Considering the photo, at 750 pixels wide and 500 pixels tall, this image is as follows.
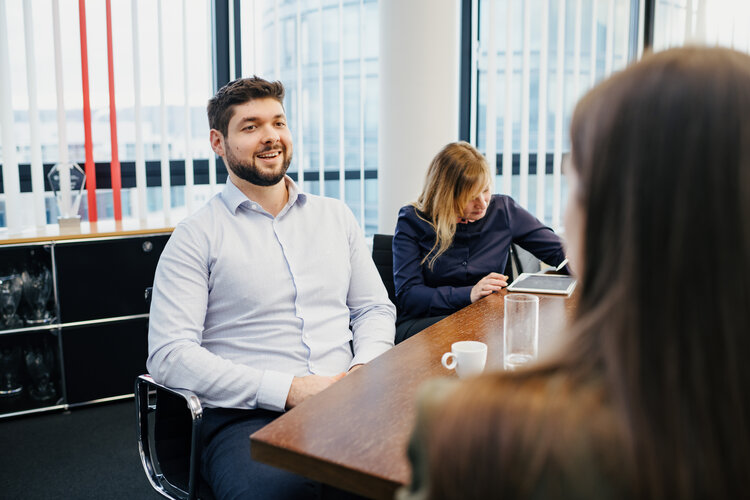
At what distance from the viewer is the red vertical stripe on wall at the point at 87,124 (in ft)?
11.4

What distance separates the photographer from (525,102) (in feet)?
14.5

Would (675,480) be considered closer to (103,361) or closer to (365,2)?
(103,361)

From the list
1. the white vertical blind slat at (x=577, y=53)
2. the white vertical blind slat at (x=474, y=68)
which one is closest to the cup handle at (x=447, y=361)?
the white vertical blind slat at (x=474, y=68)

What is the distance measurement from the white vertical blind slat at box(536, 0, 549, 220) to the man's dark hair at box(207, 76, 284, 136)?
271 cm

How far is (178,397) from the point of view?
1.64m

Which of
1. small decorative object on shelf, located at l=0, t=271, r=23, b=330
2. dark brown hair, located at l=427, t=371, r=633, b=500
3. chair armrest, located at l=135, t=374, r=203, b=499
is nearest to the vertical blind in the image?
small decorative object on shelf, located at l=0, t=271, r=23, b=330

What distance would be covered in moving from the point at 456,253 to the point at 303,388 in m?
1.17

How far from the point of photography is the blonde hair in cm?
263

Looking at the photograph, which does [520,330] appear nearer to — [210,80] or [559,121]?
[210,80]

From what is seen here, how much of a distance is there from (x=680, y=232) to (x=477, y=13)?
13.7ft

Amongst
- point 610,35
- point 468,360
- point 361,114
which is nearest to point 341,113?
point 361,114

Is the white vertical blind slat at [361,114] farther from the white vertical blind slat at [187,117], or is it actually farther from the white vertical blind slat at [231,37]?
the white vertical blind slat at [187,117]

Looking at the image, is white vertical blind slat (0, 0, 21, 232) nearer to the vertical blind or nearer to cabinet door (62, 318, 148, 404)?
cabinet door (62, 318, 148, 404)

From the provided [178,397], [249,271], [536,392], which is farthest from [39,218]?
[536,392]
